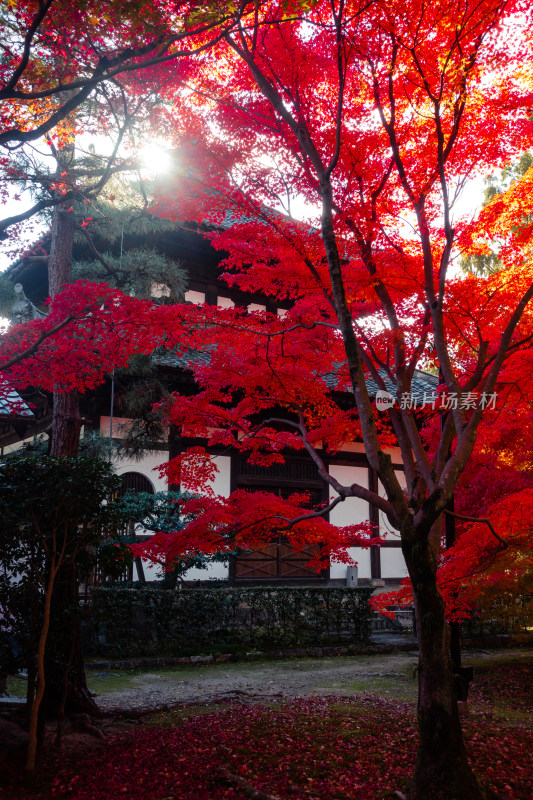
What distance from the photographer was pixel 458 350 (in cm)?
930

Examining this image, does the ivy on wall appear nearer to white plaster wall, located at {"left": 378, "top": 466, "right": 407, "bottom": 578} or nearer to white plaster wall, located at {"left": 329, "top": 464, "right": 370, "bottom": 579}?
white plaster wall, located at {"left": 329, "top": 464, "right": 370, "bottom": 579}

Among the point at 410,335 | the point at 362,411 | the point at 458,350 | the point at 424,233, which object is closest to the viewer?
the point at 362,411

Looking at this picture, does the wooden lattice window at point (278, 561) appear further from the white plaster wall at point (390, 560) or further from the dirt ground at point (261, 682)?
the dirt ground at point (261, 682)

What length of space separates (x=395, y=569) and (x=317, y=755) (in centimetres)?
1130

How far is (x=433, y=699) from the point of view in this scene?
182 inches

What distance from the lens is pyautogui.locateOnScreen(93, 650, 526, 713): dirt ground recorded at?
8.11 meters

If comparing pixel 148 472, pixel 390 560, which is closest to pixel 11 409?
pixel 148 472

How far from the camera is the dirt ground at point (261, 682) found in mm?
8109

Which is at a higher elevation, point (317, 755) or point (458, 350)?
point (458, 350)

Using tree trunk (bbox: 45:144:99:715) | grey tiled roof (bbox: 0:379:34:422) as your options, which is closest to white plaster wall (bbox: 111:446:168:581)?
grey tiled roof (bbox: 0:379:34:422)

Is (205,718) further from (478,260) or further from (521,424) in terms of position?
(478,260)

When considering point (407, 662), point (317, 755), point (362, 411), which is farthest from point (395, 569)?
point (362, 411)

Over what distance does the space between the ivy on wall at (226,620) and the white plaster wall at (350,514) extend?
1.81m

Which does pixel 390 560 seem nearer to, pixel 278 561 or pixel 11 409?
pixel 278 561
